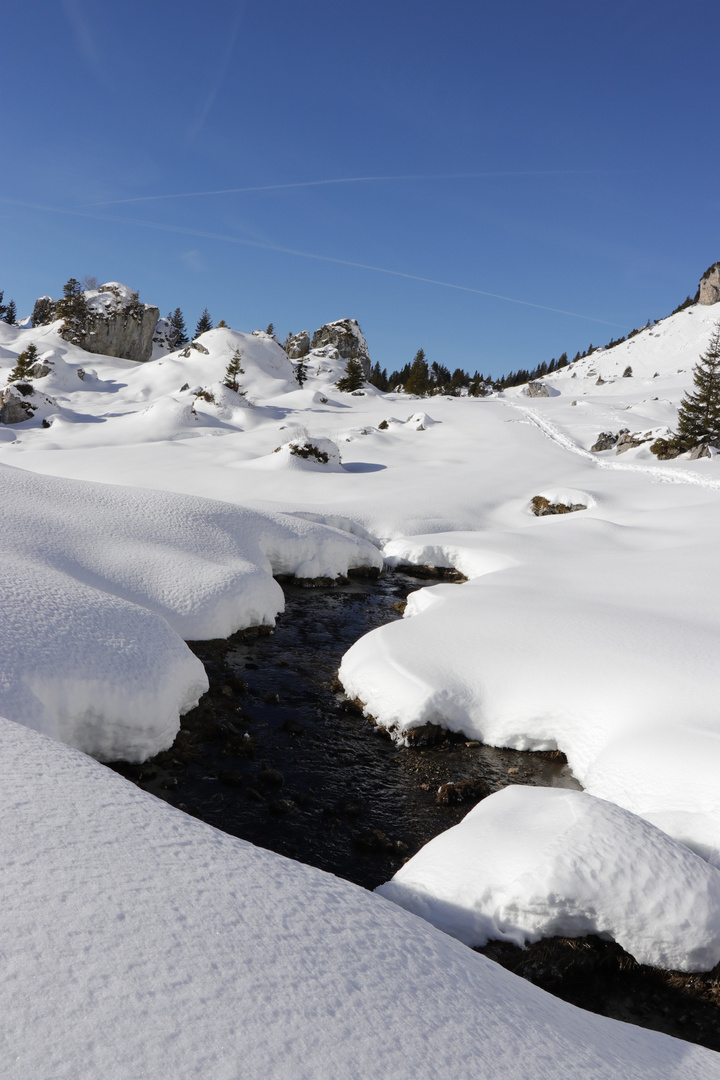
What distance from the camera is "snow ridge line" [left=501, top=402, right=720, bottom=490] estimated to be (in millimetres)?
31542

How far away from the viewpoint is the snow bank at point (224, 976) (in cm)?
275

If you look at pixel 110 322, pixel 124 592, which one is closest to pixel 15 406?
pixel 110 322

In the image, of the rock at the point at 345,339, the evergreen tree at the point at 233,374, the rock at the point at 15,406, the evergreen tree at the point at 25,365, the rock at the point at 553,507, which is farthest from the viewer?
the rock at the point at 345,339

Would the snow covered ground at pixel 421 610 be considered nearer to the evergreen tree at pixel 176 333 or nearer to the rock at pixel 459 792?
the rock at pixel 459 792

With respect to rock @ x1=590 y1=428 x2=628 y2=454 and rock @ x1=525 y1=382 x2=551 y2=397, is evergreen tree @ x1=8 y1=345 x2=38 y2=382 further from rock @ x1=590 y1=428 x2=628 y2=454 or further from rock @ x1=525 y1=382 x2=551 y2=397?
rock @ x1=525 y1=382 x2=551 y2=397

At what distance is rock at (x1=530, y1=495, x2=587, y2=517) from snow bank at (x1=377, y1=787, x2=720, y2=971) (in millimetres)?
21747

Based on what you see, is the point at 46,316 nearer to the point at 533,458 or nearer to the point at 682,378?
the point at 533,458

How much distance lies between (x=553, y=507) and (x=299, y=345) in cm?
7060

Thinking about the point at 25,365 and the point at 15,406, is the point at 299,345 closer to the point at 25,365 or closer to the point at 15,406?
the point at 25,365

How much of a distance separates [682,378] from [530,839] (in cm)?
10275

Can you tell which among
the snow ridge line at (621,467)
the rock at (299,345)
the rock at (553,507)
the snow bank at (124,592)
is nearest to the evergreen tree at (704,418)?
the snow ridge line at (621,467)

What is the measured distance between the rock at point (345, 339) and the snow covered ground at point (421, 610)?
56.1 metres

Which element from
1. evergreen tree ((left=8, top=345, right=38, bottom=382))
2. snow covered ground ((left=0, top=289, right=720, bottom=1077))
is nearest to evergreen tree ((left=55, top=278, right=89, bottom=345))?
evergreen tree ((left=8, top=345, right=38, bottom=382))

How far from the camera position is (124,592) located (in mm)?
11531
